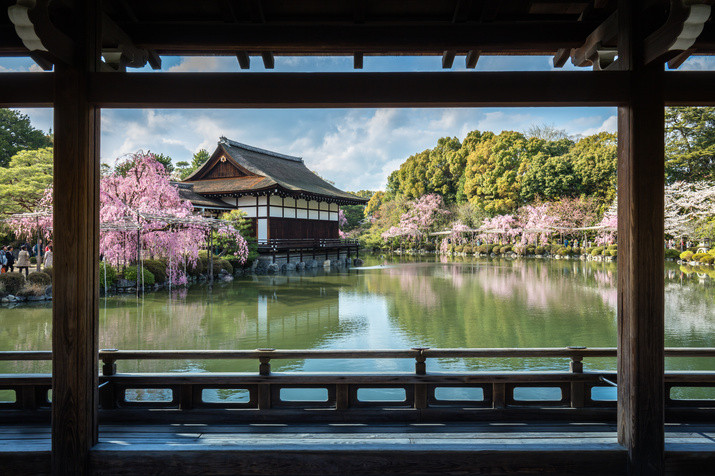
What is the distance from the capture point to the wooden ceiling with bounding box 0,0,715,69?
227 cm

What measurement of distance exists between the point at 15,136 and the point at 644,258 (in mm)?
23303

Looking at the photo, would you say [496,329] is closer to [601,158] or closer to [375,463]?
[375,463]

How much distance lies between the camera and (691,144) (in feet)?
60.0

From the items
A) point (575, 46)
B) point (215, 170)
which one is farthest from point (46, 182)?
point (575, 46)

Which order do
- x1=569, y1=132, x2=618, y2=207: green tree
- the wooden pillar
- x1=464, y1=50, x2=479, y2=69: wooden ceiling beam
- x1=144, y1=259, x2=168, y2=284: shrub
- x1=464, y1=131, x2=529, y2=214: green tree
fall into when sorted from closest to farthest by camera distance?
the wooden pillar, x1=464, y1=50, x2=479, y2=69: wooden ceiling beam, x1=144, y1=259, x2=168, y2=284: shrub, x1=569, y1=132, x2=618, y2=207: green tree, x1=464, y1=131, x2=529, y2=214: green tree

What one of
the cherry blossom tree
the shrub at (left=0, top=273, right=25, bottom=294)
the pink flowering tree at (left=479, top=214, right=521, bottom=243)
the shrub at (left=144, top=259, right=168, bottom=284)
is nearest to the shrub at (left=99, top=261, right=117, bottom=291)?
the shrub at (left=144, top=259, right=168, bottom=284)

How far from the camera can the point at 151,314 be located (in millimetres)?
8367

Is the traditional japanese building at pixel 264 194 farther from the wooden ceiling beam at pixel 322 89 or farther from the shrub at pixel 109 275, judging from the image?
the wooden ceiling beam at pixel 322 89

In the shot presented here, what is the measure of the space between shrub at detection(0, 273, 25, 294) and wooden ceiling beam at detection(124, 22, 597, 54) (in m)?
9.38

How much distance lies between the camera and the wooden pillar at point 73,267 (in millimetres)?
1902

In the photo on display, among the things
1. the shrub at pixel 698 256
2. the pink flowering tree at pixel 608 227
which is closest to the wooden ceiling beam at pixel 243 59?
the shrub at pixel 698 256

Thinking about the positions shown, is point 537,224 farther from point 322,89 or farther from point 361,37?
point 322,89

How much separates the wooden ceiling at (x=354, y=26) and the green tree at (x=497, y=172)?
83.6ft

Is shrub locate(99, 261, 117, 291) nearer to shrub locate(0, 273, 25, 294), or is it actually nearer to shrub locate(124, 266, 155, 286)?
shrub locate(124, 266, 155, 286)
